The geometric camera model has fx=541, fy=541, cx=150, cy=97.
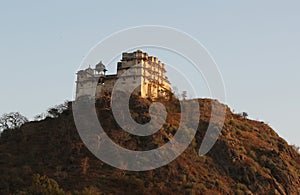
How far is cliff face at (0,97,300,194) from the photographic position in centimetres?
6850

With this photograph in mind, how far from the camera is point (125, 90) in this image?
88.0 m

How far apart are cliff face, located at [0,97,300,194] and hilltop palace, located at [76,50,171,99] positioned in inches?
135

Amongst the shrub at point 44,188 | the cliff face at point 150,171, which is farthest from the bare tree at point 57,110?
the shrub at point 44,188

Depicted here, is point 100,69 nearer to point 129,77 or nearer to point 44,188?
point 129,77

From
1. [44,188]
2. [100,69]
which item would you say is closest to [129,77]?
[100,69]

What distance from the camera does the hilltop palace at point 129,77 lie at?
88312mm

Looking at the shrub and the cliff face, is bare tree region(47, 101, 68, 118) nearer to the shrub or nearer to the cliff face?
the cliff face

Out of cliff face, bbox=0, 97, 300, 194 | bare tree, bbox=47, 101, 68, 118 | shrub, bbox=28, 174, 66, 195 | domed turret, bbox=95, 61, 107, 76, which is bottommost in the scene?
shrub, bbox=28, 174, 66, 195

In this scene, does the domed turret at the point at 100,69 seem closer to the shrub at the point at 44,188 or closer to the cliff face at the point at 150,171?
the cliff face at the point at 150,171

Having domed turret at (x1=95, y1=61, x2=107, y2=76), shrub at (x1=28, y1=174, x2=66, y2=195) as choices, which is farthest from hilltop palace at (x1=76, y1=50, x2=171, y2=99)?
shrub at (x1=28, y1=174, x2=66, y2=195)

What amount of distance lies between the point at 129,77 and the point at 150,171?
21644 millimetres

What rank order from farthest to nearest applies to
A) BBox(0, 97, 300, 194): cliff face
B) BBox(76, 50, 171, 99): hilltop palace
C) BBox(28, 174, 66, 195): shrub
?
BBox(76, 50, 171, 99): hilltop palace, BBox(0, 97, 300, 194): cliff face, BBox(28, 174, 66, 195): shrub

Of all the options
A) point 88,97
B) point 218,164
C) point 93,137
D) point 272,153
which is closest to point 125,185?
point 93,137

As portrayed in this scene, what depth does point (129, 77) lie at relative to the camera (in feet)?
291
